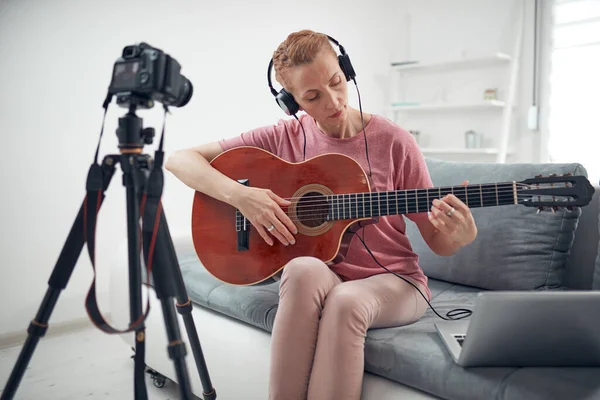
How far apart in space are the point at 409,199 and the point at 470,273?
54 centimetres

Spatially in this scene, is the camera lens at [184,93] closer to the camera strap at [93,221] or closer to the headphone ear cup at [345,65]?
the camera strap at [93,221]

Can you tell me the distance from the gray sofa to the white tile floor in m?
0.47

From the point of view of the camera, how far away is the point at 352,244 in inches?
57.3

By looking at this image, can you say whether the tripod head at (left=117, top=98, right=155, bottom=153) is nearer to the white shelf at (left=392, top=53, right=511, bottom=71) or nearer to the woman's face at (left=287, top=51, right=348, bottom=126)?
the woman's face at (left=287, top=51, right=348, bottom=126)

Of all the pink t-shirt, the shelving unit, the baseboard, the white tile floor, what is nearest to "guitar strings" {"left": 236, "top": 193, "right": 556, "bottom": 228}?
the pink t-shirt

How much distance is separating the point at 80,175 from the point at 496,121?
9.37 feet

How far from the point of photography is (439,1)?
411 cm

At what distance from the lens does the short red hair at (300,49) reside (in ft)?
4.66

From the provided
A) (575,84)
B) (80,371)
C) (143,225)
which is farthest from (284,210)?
(575,84)

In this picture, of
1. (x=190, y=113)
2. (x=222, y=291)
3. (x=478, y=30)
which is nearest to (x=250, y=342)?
(x=222, y=291)

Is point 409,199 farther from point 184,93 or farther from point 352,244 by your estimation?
point 184,93

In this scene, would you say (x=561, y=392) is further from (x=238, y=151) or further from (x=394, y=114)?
(x=394, y=114)

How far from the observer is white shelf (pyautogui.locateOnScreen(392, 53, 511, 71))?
3.69 meters

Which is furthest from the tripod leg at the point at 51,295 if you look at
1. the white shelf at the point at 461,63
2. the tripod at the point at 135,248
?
the white shelf at the point at 461,63
